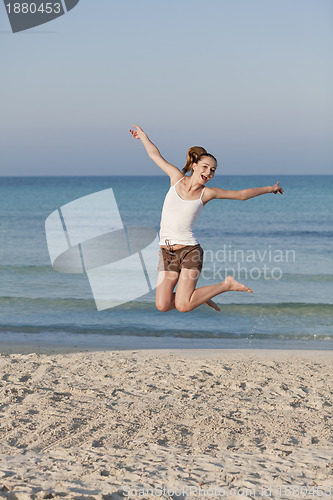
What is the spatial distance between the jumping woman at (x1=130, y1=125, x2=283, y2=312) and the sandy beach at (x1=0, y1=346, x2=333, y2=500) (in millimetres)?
1181

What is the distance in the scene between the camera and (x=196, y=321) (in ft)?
42.5

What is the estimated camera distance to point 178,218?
21.8 feet

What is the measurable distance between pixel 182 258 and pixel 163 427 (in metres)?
1.81

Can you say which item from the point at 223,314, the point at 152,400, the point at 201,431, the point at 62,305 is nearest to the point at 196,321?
the point at 223,314

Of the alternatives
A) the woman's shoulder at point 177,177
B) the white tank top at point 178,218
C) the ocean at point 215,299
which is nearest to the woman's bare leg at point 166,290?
the white tank top at point 178,218

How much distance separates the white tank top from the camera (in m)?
6.59

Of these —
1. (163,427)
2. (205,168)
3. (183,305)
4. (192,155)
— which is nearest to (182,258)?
(183,305)

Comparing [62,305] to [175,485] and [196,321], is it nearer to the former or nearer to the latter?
[196,321]

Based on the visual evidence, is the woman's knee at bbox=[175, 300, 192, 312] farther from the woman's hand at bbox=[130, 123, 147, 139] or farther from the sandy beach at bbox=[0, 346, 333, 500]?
the woman's hand at bbox=[130, 123, 147, 139]

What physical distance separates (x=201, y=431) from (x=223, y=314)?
7858 millimetres

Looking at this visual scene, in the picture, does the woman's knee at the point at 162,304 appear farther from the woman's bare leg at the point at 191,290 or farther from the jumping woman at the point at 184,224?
the woman's bare leg at the point at 191,290

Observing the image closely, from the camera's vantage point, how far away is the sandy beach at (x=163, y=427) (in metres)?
4.77

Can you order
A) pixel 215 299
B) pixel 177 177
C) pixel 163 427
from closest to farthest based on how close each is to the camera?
pixel 163 427, pixel 177 177, pixel 215 299

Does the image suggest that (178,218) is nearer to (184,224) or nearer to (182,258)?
(184,224)
